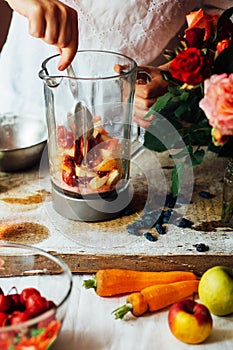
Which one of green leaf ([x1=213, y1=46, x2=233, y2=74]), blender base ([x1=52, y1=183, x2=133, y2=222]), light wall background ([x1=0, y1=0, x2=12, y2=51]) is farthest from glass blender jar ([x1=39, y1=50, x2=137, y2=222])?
light wall background ([x1=0, y1=0, x2=12, y2=51])

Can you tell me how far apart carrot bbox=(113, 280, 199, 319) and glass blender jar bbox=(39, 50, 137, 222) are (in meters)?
0.24

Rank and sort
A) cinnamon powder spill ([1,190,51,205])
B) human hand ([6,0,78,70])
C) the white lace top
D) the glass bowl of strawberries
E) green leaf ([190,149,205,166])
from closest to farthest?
1. the glass bowl of strawberries
2. human hand ([6,0,78,70])
3. green leaf ([190,149,205,166])
4. cinnamon powder spill ([1,190,51,205])
5. the white lace top

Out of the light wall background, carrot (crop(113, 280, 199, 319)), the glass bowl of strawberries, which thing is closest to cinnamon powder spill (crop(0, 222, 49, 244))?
the glass bowl of strawberries

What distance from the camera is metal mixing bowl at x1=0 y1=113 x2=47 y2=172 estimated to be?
4.77 ft

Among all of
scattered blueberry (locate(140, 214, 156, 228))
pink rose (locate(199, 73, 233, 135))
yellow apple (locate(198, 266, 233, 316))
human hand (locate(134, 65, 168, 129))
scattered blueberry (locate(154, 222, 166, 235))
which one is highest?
pink rose (locate(199, 73, 233, 135))

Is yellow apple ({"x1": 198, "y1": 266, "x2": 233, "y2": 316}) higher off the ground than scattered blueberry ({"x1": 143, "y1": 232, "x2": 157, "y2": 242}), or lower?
higher

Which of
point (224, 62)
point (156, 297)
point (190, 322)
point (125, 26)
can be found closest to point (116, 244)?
point (156, 297)

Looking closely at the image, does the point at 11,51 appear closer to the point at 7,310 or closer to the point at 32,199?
the point at 32,199

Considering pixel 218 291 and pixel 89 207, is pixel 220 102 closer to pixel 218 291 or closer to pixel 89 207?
pixel 218 291

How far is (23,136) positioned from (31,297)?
2.14 ft

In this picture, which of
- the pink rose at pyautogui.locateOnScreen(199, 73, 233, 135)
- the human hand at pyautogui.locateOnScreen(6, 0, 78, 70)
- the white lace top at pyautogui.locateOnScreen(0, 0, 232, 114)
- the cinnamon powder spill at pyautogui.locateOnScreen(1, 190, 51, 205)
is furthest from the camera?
the white lace top at pyautogui.locateOnScreen(0, 0, 232, 114)

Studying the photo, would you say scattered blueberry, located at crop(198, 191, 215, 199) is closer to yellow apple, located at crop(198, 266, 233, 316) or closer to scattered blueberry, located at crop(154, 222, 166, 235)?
scattered blueberry, located at crop(154, 222, 166, 235)

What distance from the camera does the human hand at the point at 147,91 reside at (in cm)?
144

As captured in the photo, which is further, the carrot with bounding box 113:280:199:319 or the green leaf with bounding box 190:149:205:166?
the green leaf with bounding box 190:149:205:166
